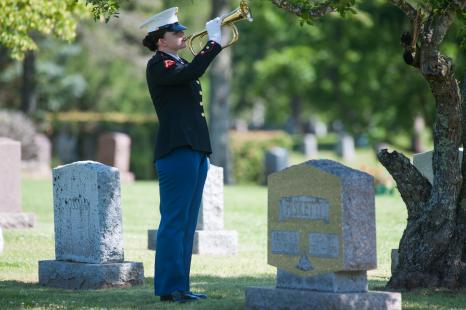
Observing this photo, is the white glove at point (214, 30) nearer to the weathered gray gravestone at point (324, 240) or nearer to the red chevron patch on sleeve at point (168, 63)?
the red chevron patch on sleeve at point (168, 63)

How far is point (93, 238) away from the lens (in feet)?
30.6

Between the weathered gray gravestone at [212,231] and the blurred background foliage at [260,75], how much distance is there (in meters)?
17.4

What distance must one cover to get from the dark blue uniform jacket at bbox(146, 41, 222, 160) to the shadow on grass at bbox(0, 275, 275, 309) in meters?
1.16

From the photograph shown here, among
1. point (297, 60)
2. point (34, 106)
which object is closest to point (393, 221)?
point (34, 106)

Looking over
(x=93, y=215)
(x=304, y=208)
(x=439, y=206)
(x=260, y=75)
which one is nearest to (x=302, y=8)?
(x=439, y=206)

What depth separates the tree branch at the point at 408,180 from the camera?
8836 mm

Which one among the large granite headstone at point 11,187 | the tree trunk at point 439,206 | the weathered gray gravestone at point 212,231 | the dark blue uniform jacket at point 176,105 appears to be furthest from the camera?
the large granite headstone at point 11,187

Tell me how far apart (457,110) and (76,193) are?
11.2 ft

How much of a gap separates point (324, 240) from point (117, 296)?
2335 mm

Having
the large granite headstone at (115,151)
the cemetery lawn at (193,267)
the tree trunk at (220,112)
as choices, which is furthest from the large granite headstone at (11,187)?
the tree trunk at (220,112)

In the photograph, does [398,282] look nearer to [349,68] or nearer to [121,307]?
[121,307]

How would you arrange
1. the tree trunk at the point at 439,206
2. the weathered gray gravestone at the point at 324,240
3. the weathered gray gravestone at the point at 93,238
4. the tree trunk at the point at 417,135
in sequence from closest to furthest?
the weathered gray gravestone at the point at 324,240
the tree trunk at the point at 439,206
the weathered gray gravestone at the point at 93,238
the tree trunk at the point at 417,135

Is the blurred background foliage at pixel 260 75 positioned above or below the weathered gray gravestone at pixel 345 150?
above

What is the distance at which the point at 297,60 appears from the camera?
42.8 metres
